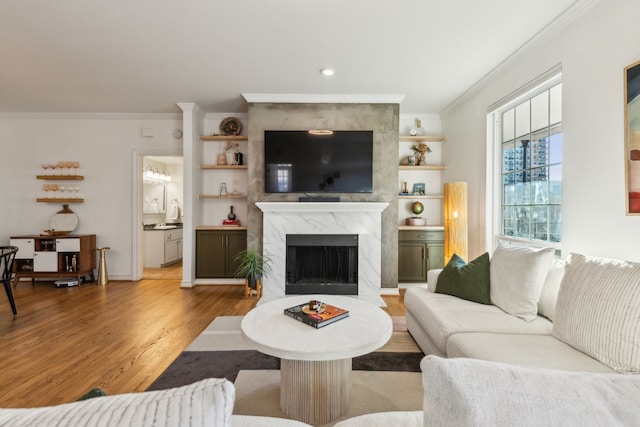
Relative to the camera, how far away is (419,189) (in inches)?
188

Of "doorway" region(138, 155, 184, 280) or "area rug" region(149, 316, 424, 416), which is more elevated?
"doorway" region(138, 155, 184, 280)

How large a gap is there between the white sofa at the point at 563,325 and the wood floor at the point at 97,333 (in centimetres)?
151

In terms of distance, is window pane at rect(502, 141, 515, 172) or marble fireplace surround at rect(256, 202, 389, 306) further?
marble fireplace surround at rect(256, 202, 389, 306)

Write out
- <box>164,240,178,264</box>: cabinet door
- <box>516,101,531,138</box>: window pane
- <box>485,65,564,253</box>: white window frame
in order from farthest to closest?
<box>164,240,178,264</box>: cabinet door
<box>485,65,564,253</box>: white window frame
<box>516,101,531,138</box>: window pane

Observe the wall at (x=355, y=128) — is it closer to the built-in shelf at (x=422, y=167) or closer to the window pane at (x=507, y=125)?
the built-in shelf at (x=422, y=167)

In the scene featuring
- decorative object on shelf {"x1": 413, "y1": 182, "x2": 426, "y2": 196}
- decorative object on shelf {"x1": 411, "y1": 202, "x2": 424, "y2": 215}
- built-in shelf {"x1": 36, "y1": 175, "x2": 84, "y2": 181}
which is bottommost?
decorative object on shelf {"x1": 411, "y1": 202, "x2": 424, "y2": 215}

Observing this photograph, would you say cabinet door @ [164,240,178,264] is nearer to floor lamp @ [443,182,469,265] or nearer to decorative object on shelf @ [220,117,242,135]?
decorative object on shelf @ [220,117,242,135]

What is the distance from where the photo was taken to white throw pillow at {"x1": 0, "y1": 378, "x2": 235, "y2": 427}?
0.38m

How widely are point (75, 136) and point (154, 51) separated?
2.97m

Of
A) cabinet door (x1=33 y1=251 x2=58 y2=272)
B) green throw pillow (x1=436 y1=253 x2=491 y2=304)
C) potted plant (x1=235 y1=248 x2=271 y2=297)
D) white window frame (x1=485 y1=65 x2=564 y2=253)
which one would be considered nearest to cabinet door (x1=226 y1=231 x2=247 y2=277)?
potted plant (x1=235 y1=248 x2=271 y2=297)

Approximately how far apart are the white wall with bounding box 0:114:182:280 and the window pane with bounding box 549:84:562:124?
4771 millimetres

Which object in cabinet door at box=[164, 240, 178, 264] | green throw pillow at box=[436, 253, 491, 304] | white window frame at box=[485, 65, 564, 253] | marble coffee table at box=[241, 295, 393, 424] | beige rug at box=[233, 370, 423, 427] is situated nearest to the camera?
marble coffee table at box=[241, 295, 393, 424]

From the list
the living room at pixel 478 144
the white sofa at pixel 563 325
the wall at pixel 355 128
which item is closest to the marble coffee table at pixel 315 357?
the white sofa at pixel 563 325

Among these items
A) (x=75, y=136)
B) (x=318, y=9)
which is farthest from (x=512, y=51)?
(x=75, y=136)
